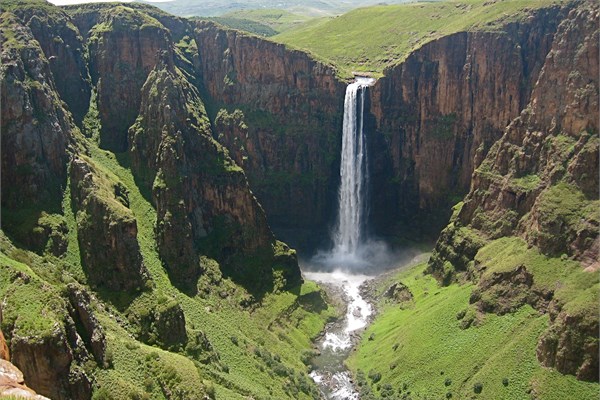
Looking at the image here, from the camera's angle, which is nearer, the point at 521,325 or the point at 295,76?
the point at 521,325

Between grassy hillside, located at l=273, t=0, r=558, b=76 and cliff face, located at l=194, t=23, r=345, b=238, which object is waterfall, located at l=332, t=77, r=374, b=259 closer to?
cliff face, located at l=194, t=23, r=345, b=238

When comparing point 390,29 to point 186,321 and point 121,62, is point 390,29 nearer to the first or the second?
point 121,62

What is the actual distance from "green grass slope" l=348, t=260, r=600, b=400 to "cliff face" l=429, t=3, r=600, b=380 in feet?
6.40

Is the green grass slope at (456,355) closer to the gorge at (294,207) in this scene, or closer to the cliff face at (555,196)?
the gorge at (294,207)

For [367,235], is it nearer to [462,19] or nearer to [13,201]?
[462,19]

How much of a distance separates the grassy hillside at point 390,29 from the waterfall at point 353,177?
930cm

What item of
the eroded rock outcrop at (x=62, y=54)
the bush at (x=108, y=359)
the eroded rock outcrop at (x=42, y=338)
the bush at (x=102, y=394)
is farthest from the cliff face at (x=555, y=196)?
the eroded rock outcrop at (x=62, y=54)

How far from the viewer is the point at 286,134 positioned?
12769cm

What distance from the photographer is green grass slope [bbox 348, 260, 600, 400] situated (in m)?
62.5

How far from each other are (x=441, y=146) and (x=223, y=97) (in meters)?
47.6

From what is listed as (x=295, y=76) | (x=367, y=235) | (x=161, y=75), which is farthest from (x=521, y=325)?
(x=295, y=76)

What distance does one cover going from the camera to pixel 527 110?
86.8 m

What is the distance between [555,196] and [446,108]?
44978 mm

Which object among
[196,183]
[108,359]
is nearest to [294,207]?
[196,183]
